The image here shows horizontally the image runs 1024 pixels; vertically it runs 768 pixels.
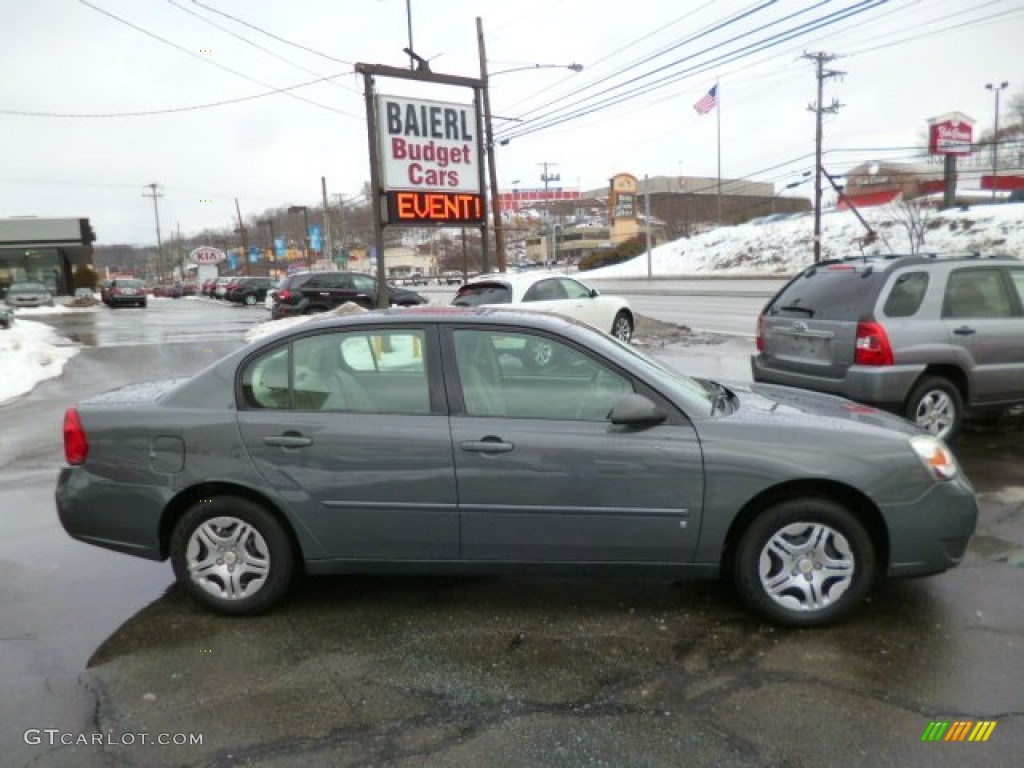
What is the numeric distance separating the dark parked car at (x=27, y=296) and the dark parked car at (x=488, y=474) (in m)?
40.6

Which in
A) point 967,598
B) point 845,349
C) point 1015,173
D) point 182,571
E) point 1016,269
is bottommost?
point 967,598

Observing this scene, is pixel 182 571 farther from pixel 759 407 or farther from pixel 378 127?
pixel 378 127

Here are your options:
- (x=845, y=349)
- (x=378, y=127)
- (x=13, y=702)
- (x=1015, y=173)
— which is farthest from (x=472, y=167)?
(x=1015, y=173)

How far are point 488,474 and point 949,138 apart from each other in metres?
57.5

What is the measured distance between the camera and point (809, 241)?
169 feet

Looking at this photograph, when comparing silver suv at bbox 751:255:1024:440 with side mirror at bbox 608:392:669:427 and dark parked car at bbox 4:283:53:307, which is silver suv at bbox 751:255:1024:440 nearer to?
side mirror at bbox 608:392:669:427

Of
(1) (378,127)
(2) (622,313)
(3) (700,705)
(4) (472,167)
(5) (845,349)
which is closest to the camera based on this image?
(3) (700,705)

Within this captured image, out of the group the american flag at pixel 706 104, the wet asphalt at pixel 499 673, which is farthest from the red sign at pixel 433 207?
the american flag at pixel 706 104

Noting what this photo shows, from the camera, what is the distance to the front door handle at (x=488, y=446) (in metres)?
3.34

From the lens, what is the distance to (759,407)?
365 cm

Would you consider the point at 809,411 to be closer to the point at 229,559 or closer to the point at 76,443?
the point at 229,559

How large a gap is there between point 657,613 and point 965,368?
4.31m

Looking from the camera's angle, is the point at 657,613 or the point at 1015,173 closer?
the point at 657,613

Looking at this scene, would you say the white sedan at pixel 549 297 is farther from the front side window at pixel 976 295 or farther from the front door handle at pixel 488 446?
the front door handle at pixel 488 446
